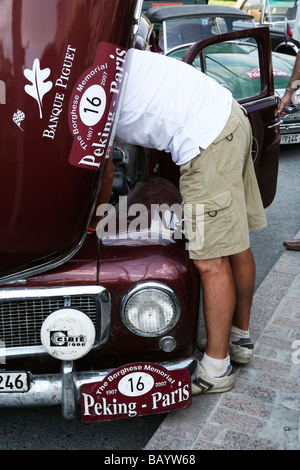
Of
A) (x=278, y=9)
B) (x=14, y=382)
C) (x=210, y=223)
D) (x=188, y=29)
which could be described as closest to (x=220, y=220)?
(x=210, y=223)

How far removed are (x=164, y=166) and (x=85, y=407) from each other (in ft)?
5.09

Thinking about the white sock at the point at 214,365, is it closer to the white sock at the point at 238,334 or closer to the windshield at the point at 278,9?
the white sock at the point at 238,334

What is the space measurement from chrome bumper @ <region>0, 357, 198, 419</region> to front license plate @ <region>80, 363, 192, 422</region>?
29 mm

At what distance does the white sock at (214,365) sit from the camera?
2834 mm

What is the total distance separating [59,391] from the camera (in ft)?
8.04

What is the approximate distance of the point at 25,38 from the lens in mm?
2145

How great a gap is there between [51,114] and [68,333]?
33.1 inches

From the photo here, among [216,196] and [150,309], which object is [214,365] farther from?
[216,196]

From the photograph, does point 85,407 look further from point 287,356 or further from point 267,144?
point 267,144

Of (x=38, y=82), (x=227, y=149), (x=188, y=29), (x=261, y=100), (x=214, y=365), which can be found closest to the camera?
(x=38, y=82)

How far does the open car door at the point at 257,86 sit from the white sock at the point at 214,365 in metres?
1.62

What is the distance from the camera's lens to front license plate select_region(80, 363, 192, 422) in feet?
8.02

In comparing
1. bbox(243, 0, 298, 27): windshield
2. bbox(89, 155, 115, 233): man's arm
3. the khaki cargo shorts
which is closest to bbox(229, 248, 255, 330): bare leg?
the khaki cargo shorts

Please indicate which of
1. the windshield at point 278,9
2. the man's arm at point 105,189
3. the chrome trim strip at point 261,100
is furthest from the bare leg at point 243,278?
the windshield at point 278,9
